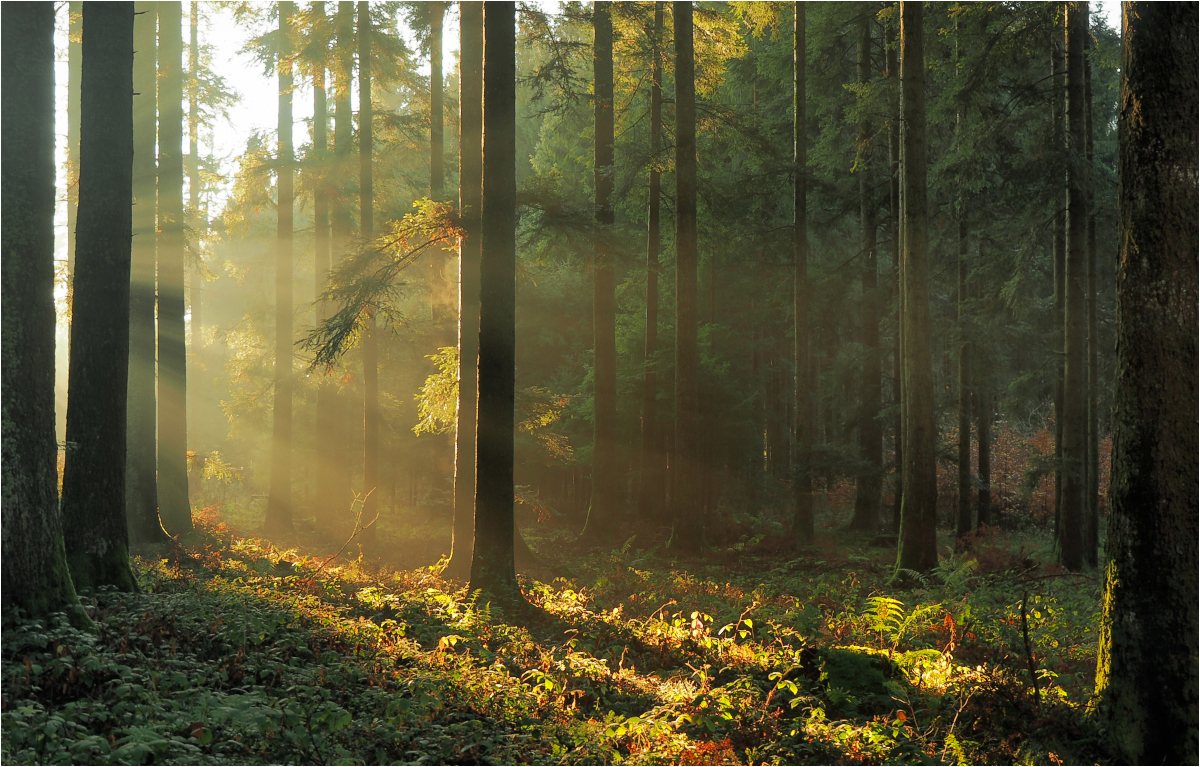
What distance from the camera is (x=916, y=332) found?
12445 millimetres

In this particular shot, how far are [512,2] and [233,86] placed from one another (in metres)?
16.3

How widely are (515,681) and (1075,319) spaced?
13434 millimetres

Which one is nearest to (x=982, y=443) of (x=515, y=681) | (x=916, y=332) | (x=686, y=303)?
(x=916, y=332)

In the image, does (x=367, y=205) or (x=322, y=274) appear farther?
(x=322, y=274)

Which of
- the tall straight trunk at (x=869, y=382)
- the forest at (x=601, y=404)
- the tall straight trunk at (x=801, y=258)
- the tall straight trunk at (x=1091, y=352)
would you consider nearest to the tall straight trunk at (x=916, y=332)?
the forest at (x=601, y=404)

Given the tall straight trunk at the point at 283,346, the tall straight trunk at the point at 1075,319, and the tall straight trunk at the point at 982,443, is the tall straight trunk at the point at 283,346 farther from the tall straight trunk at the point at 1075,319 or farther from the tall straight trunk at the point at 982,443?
the tall straight trunk at the point at 982,443

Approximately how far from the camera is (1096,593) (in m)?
12.0

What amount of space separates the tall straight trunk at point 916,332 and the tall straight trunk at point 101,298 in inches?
451

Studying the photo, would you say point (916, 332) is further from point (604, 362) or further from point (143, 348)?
point (143, 348)

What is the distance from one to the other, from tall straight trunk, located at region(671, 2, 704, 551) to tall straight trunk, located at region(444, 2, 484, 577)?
485cm

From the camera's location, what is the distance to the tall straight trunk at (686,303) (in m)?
15.6

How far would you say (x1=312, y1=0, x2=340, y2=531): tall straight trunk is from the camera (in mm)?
19203

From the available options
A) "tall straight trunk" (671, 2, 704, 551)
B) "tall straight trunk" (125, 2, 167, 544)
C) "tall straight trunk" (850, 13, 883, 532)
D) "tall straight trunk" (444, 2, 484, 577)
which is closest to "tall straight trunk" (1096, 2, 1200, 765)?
"tall straight trunk" (444, 2, 484, 577)

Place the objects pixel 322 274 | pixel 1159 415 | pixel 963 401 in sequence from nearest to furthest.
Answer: pixel 1159 415, pixel 963 401, pixel 322 274
